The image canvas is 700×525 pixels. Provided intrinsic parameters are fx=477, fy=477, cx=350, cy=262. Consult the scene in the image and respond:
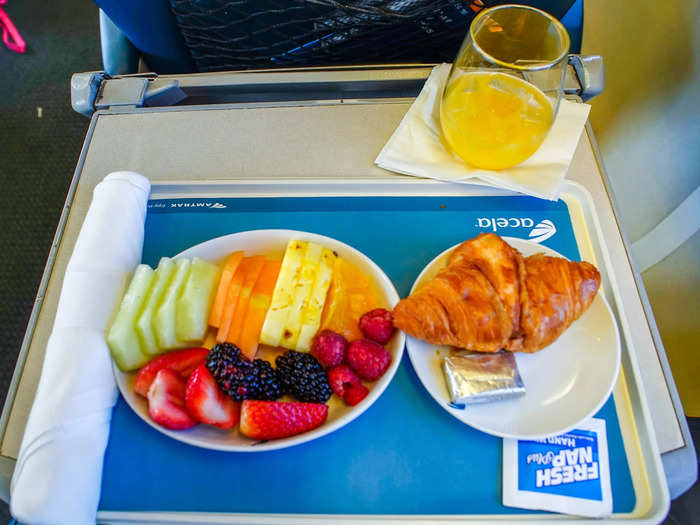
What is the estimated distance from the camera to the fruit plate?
719 mm

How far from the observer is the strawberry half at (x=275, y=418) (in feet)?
2.38

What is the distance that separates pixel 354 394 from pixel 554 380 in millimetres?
338

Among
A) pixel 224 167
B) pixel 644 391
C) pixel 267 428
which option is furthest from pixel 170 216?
pixel 644 391

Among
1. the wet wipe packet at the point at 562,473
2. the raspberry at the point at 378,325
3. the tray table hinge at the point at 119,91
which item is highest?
the tray table hinge at the point at 119,91

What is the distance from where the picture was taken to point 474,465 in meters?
0.76

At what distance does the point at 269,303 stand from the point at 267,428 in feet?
0.72

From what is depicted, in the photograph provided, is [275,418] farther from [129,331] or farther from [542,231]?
[542,231]

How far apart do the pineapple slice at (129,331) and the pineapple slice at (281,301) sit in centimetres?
21

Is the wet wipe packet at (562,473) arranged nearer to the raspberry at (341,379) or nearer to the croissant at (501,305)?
the croissant at (501,305)

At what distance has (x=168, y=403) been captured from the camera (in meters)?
0.74

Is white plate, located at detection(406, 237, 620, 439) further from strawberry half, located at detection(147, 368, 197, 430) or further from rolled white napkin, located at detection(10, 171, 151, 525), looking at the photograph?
rolled white napkin, located at detection(10, 171, 151, 525)

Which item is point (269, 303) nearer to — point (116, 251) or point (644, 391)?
point (116, 251)

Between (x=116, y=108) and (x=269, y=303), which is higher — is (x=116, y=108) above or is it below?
above

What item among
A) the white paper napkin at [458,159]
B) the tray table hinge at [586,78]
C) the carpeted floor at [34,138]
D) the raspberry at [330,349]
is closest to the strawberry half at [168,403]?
the raspberry at [330,349]
